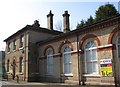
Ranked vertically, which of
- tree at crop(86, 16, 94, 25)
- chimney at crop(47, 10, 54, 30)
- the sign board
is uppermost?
tree at crop(86, 16, 94, 25)

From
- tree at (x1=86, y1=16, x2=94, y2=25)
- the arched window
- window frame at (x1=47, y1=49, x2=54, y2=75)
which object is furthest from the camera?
tree at (x1=86, y1=16, x2=94, y2=25)

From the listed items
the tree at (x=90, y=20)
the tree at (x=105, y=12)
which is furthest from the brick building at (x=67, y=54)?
the tree at (x=90, y=20)

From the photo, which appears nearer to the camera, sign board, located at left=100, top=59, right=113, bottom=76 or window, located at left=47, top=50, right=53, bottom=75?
sign board, located at left=100, top=59, right=113, bottom=76

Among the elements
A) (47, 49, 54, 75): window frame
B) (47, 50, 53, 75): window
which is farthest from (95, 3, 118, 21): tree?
(47, 49, 54, 75): window frame

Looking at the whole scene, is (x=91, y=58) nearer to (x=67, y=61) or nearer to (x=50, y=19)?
(x=67, y=61)

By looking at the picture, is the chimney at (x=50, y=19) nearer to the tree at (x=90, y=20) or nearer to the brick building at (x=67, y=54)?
the brick building at (x=67, y=54)

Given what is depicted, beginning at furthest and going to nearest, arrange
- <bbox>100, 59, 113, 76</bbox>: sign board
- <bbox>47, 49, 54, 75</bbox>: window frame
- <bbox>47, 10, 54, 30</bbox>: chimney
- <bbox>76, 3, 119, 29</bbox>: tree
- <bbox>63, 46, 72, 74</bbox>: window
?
<bbox>76, 3, 119, 29</bbox>: tree → <bbox>47, 10, 54, 30</bbox>: chimney → <bbox>47, 49, 54, 75</bbox>: window frame → <bbox>63, 46, 72, 74</bbox>: window → <bbox>100, 59, 113, 76</bbox>: sign board

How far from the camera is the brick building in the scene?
1817cm

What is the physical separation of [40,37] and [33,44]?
1563 millimetres

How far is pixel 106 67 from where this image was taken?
18.4 m

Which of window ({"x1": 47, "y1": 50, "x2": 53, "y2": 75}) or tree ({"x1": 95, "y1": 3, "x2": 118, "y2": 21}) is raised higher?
tree ({"x1": 95, "y1": 3, "x2": 118, "y2": 21})

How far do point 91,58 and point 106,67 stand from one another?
7.80 ft

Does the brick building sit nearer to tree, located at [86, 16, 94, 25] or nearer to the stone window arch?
the stone window arch

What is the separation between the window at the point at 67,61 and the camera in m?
23.2
